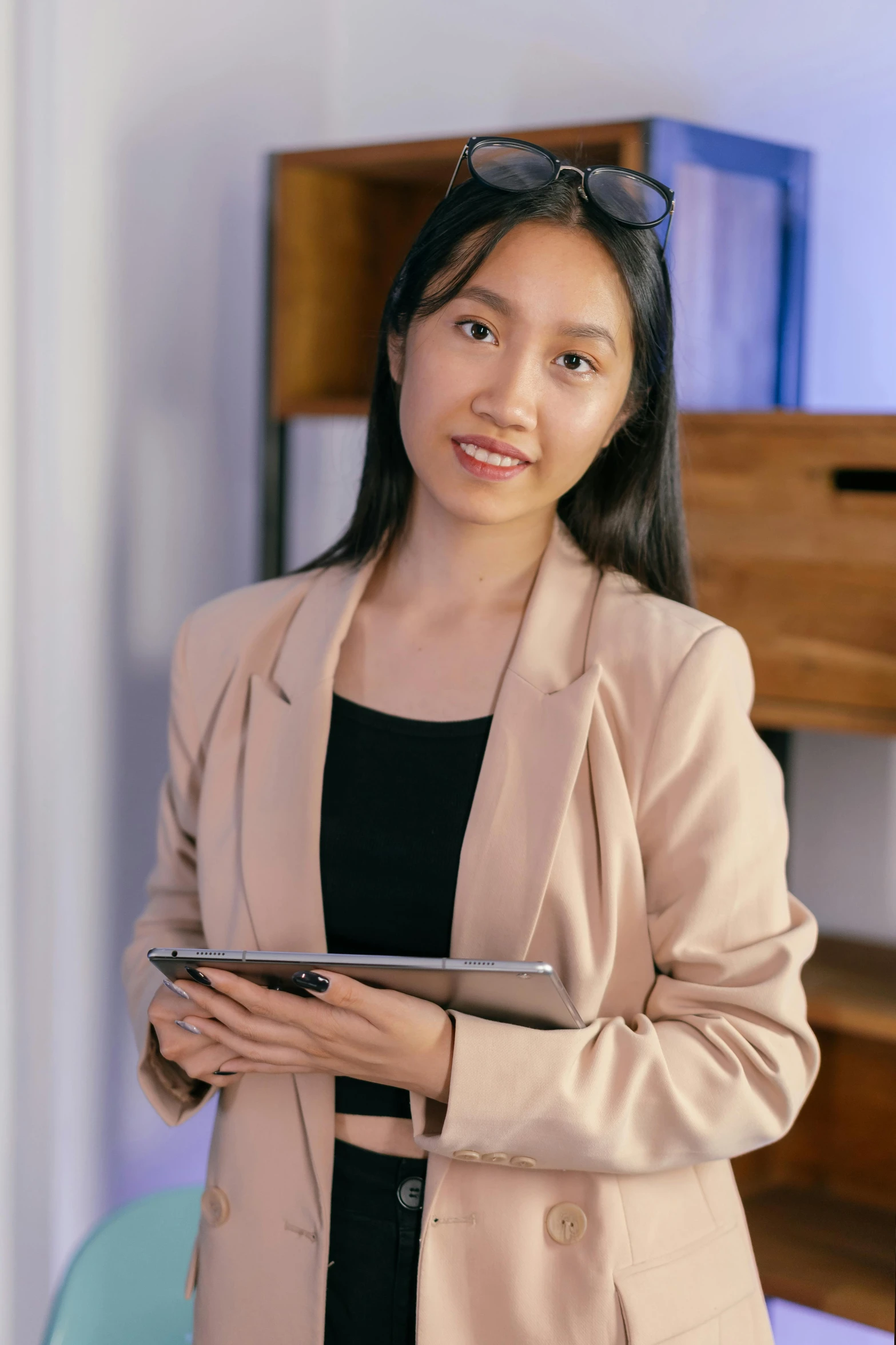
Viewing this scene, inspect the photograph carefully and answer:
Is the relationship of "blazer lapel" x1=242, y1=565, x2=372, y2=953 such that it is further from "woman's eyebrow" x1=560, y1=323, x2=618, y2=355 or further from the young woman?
"woman's eyebrow" x1=560, y1=323, x2=618, y2=355

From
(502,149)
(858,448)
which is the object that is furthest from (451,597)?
(858,448)

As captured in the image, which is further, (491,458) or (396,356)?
(396,356)

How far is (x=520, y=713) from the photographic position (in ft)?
4.32

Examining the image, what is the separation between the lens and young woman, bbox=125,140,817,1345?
123 centimetres

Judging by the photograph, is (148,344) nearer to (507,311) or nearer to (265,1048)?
(507,311)

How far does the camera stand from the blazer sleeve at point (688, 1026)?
121cm

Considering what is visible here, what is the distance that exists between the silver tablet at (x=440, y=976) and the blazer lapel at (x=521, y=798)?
6 centimetres

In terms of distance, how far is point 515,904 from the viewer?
1.26 m

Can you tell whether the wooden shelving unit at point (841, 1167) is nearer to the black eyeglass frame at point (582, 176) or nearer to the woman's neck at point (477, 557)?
the woman's neck at point (477, 557)

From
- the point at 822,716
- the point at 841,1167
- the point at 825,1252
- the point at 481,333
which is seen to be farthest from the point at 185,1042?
the point at 841,1167

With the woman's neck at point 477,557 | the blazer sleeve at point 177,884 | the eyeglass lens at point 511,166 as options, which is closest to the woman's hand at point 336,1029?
the blazer sleeve at point 177,884

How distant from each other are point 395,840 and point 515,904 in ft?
0.46

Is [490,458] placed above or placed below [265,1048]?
above

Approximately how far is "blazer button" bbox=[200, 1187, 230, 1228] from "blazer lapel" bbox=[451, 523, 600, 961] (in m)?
0.38
